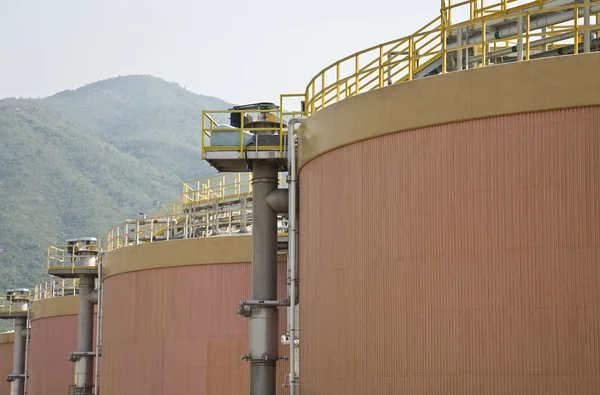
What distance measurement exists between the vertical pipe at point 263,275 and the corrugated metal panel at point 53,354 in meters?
25.7

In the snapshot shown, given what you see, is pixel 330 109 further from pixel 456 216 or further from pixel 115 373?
pixel 115 373

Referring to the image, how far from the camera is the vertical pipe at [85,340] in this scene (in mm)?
46469

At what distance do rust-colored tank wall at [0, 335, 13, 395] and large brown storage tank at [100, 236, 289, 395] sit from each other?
1193 inches

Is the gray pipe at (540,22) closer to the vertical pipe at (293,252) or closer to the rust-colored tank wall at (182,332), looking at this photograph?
the vertical pipe at (293,252)

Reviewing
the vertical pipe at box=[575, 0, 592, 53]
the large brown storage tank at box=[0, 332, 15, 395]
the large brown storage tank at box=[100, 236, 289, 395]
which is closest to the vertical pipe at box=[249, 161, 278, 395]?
the large brown storage tank at box=[100, 236, 289, 395]

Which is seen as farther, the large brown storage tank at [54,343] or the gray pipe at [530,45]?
the large brown storage tank at [54,343]

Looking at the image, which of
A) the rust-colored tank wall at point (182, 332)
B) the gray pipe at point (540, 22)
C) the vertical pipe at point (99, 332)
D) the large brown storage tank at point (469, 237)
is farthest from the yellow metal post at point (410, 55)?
the vertical pipe at point (99, 332)

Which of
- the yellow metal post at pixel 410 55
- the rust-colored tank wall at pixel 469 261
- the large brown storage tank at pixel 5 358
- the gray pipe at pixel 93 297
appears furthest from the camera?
the large brown storage tank at pixel 5 358

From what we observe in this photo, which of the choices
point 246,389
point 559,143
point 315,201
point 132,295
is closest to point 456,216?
point 559,143

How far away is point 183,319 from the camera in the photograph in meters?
36.9

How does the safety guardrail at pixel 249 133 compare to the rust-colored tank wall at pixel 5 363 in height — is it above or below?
above

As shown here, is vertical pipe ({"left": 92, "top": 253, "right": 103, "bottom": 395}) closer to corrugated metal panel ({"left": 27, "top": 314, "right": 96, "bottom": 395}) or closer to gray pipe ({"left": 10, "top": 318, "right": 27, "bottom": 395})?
corrugated metal panel ({"left": 27, "top": 314, "right": 96, "bottom": 395})

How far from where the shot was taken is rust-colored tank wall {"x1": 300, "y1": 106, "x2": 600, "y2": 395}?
1934cm

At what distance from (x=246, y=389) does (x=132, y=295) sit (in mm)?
6908
